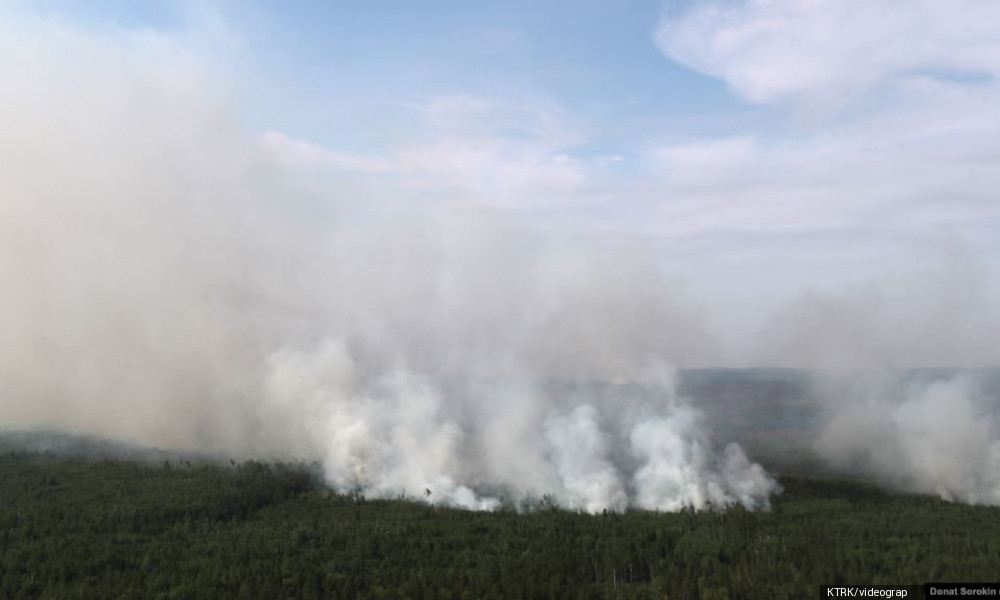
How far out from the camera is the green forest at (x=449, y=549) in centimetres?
12794

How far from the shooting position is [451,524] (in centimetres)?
16812

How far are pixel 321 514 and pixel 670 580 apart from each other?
86.3 m

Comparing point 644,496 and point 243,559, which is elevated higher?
point 644,496

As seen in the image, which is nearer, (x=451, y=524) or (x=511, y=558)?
(x=511, y=558)

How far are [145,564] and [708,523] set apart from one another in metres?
116

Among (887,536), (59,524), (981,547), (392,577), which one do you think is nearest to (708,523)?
(887,536)

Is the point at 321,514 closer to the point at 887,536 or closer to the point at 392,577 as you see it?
the point at 392,577

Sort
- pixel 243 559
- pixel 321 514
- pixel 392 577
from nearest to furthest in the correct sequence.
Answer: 1. pixel 392 577
2. pixel 243 559
3. pixel 321 514

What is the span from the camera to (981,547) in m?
143

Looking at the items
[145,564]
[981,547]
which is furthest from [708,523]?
[145,564]

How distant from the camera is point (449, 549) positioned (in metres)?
151

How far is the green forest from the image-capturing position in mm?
127938

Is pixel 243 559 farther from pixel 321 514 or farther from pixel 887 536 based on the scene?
pixel 887 536

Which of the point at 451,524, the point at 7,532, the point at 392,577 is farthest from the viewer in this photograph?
the point at 451,524
